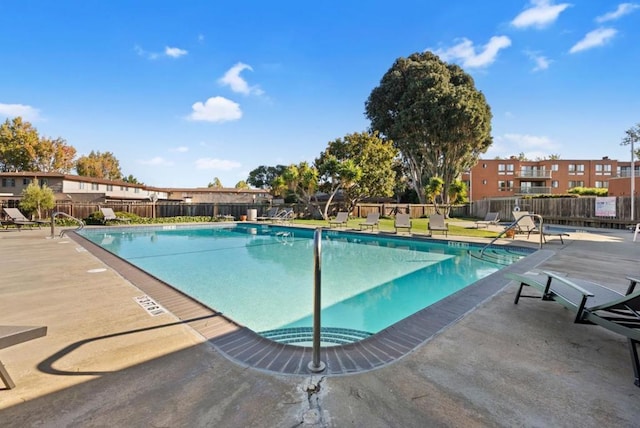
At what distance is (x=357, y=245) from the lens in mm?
12141

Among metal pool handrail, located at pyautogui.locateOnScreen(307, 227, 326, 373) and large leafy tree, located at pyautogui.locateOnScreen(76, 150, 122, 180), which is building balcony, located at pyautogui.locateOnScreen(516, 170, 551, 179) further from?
large leafy tree, located at pyautogui.locateOnScreen(76, 150, 122, 180)

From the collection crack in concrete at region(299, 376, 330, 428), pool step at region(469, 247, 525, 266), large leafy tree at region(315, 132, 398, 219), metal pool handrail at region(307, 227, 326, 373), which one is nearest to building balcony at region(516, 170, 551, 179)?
large leafy tree at region(315, 132, 398, 219)

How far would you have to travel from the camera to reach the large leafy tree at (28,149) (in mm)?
34625

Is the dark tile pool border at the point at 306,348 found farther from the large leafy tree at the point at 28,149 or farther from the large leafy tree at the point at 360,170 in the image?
the large leafy tree at the point at 28,149

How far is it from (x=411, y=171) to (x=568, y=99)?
15853 millimetres

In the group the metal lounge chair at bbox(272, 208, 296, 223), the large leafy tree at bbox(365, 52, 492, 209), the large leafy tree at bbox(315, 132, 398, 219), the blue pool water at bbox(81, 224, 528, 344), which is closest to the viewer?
the blue pool water at bbox(81, 224, 528, 344)

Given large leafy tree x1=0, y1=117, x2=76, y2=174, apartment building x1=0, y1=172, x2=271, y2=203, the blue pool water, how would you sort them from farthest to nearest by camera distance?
large leafy tree x1=0, y1=117, x2=76, y2=174 < apartment building x1=0, y1=172, x2=271, y2=203 < the blue pool water

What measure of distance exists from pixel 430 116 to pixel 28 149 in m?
45.8

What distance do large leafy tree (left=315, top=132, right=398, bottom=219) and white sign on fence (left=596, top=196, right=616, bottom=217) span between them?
12.5 meters

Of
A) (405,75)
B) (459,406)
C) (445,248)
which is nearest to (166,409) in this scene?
(459,406)

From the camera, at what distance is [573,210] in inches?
782

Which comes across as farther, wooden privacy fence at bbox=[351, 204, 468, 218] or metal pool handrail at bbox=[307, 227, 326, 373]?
wooden privacy fence at bbox=[351, 204, 468, 218]

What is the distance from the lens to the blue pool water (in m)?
5.07

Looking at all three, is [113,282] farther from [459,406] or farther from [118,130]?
[118,130]
